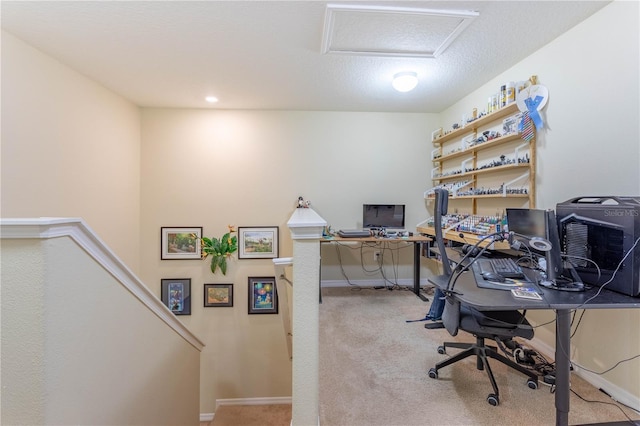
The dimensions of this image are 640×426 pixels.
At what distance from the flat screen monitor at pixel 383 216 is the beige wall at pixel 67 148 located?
10.8ft

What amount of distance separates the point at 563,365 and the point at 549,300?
317 mm

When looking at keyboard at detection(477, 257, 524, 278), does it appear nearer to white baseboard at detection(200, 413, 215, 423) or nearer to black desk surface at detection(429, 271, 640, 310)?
black desk surface at detection(429, 271, 640, 310)

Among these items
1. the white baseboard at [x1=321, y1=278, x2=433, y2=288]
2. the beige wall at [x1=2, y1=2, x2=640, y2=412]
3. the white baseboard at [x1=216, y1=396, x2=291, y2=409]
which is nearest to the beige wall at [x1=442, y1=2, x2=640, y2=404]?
the beige wall at [x1=2, y1=2, x2=640, y2=412]

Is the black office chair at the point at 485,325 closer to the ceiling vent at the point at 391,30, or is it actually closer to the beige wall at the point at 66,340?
the ceiling vent at the point at 391,30

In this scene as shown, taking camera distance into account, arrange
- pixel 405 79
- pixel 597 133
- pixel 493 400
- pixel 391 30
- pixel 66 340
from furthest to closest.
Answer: pixel 405 79 < pixel 391 30 < pixel 597 133 < pixel 493 400 < pixel 66 340

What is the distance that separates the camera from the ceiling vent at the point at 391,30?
1730mm

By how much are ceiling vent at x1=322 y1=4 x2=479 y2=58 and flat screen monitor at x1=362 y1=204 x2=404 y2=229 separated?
198 cm

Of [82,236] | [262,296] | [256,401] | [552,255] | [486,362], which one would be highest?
[82,236]

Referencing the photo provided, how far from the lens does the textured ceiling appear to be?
174 cm

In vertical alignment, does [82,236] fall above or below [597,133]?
below

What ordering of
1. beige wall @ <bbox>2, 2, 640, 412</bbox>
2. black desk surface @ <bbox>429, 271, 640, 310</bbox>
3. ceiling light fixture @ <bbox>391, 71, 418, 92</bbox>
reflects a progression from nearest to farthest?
1. black desk surface @ <bbox>429, 271, 640, 310</bbox>
2. ceiling light fixture @ <bbox>391, 71, 418, 92</bbox>
3. beige wall @ <bbox>2, 2, 640, 412</bbox>

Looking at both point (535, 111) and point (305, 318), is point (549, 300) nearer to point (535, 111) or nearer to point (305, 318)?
point (305, 318)

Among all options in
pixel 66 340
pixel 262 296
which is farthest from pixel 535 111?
pixel 262 296

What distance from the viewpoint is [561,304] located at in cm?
113
